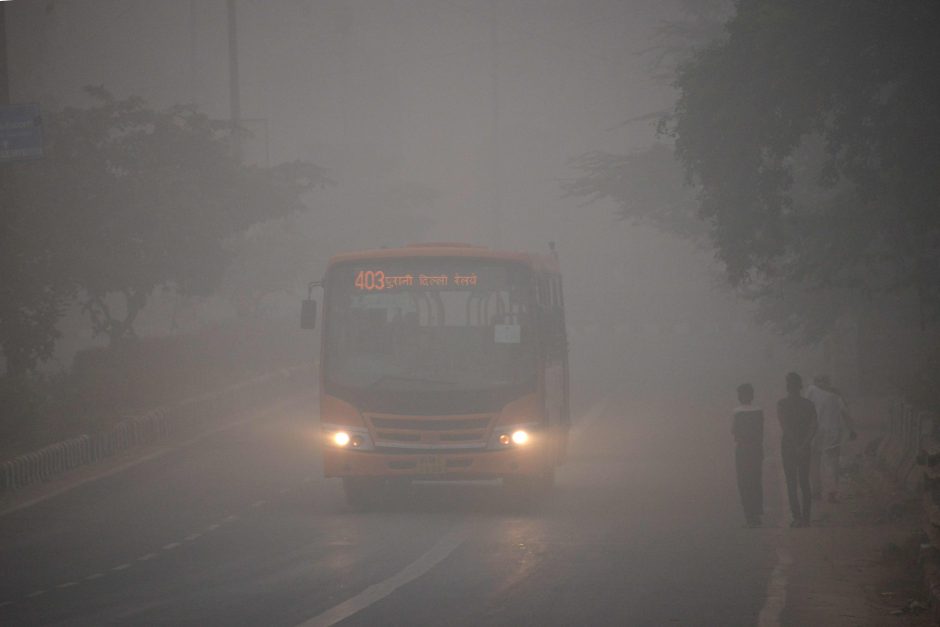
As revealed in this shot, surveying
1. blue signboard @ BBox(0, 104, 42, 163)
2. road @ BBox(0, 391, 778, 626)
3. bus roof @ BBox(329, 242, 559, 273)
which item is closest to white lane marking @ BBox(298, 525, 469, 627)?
road @ BBox(0, 391, 778, 626)

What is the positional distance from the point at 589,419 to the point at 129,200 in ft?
39.3

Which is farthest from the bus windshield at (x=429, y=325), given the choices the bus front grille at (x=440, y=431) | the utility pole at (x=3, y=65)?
the utility pole at (x=3, y=65)

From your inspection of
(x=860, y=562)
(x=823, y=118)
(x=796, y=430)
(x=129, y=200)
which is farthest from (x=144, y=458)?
(x=860, y=562)

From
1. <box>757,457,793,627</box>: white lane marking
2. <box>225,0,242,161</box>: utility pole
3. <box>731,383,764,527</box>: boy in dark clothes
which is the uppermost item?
<box>225,0,242,161</box>: utility pole

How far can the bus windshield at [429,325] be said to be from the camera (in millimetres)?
18766

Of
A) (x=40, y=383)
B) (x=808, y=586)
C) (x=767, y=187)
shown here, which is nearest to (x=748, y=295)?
(x=767, y=187)

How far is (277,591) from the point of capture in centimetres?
1334

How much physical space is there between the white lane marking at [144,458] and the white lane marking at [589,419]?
7.64 m

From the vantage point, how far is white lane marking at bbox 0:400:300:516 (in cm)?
2173

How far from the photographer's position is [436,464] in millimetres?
18547

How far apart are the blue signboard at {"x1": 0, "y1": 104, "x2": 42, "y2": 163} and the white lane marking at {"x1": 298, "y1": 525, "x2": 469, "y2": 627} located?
960 centimetres

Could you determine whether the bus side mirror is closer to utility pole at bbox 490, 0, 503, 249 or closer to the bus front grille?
the bus front grille

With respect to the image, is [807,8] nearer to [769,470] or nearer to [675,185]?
[769,470]

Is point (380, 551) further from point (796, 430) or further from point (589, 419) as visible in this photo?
point (589, 419)
